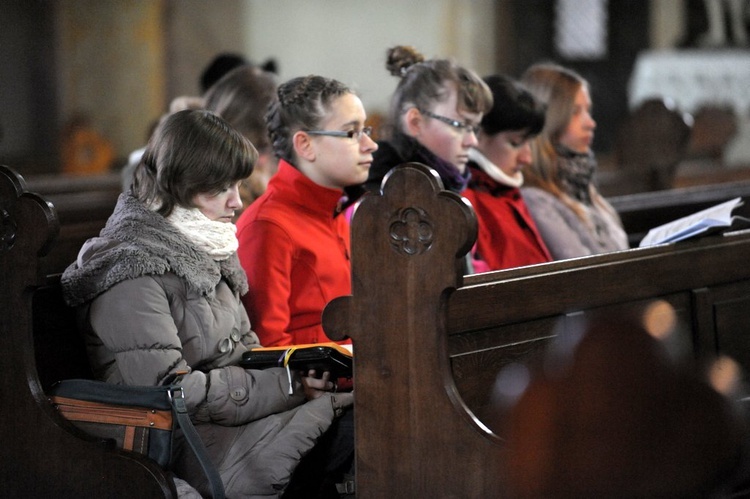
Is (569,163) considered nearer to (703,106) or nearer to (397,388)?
(397,388)

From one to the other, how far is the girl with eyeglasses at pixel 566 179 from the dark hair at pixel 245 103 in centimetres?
100

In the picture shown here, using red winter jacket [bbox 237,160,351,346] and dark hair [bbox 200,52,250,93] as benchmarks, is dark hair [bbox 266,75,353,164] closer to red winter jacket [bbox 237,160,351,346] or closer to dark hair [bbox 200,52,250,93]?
red winter jacket [bbox 237,160,351,346]

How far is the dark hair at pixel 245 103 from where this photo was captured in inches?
149

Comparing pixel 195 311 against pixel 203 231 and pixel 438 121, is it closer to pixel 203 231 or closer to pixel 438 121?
pixel 203 231

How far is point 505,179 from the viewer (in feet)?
12.3

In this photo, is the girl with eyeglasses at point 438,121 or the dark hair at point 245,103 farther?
the dark hair at point 245,103

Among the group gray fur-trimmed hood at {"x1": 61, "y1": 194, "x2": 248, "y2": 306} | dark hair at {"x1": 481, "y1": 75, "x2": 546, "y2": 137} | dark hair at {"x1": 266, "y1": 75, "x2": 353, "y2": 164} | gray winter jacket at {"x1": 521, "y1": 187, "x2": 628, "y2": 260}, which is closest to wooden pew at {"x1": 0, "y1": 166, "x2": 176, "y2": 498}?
gray fur-trimmed hood at {"x1": 61, "y1": 194, "x2": 248, "y2": 306}

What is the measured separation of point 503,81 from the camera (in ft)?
12.8

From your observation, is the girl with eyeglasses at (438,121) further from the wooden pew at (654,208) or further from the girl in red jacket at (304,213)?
the wooden pew at (654,208)

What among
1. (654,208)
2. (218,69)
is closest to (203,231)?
(654,208)

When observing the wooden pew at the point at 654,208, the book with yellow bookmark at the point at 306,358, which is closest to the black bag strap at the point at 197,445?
the book with yellow bookmark at the point at 306,358

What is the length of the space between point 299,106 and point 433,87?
68 cm

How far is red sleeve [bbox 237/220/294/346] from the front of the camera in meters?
2.78

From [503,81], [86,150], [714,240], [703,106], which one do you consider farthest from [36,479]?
[703,106]
